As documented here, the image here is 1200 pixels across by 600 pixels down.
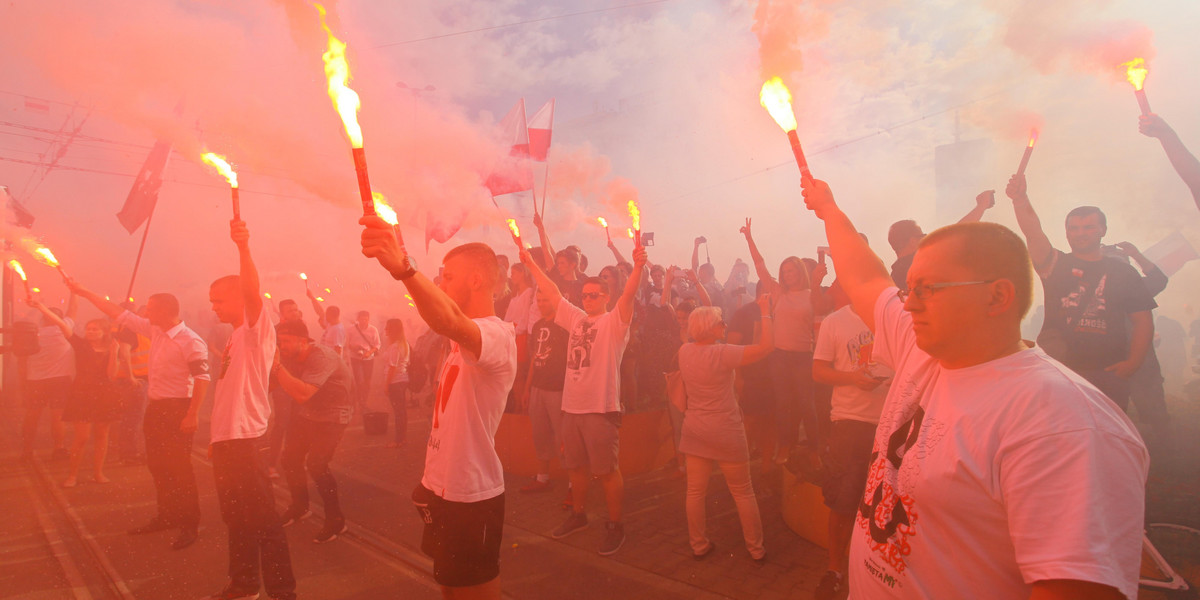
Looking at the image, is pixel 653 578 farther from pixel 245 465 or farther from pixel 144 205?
pixel 144 205

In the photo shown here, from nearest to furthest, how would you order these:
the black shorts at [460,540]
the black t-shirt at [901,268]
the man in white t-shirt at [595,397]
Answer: the black shorts at [460,540], the black t-shirt at [901,268], the man in white t-shirt at [595,397]

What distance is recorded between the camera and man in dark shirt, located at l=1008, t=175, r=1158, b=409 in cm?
416

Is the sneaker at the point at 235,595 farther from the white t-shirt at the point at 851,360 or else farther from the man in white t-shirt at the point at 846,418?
the white t-shirt at the point at 851,360

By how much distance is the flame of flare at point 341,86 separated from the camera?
233 centimetres

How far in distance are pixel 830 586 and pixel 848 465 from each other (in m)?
0.79

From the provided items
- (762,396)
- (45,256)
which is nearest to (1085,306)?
(762,396)

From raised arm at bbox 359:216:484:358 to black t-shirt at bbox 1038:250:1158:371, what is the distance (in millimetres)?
4260

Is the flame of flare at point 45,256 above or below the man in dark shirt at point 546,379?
above

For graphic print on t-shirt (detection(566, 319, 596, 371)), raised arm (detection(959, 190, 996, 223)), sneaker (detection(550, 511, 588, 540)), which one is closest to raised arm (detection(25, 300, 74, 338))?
graphic print on t-shirt (detection(566, 319, 596, 371))

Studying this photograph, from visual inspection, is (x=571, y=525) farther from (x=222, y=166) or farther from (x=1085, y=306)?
(x=1085, y=306)

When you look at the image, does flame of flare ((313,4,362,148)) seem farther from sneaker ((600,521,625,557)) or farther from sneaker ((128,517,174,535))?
sneaker ((128,517,174,535))

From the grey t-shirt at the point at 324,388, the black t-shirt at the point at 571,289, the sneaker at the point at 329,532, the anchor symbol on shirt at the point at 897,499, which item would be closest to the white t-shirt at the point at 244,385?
the grey t-shirt at the point at 324,388

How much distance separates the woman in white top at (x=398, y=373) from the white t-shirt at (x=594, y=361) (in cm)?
463

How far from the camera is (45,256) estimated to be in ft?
23.8
